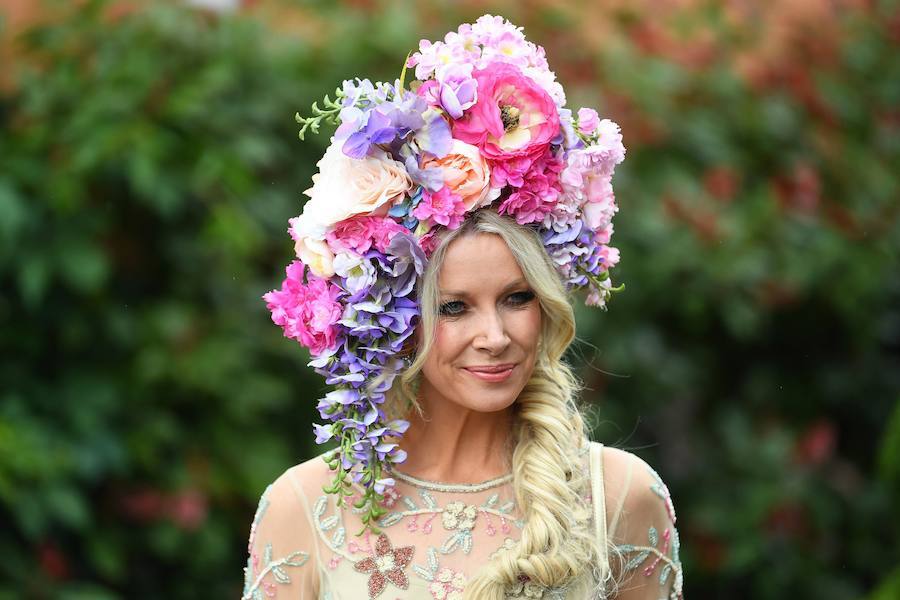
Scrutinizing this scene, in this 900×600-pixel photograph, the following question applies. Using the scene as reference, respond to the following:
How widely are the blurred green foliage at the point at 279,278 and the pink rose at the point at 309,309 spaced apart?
1.42 metres

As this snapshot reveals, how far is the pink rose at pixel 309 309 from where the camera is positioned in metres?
2.86

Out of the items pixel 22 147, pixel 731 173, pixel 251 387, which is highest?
pixel 731 173

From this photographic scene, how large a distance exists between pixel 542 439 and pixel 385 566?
41 centimetres

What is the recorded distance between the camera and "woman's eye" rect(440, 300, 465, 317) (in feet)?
9.45

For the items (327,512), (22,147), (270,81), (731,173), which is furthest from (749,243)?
(327,512)

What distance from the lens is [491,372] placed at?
2885 millimetres

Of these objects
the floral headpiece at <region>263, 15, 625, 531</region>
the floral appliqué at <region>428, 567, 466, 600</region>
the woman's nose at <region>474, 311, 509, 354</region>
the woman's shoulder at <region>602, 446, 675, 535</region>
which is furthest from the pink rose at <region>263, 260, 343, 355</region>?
the woman's shoulder at <region>602, 446, 675, 535</region>

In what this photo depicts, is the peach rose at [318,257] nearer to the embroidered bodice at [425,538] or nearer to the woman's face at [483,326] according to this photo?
the woman's face at [483,326]

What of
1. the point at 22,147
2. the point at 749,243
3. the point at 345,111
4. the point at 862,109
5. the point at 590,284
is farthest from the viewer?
the point at 862,109

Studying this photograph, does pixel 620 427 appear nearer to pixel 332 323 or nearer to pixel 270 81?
pixel 270 81

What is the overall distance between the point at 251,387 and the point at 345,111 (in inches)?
93.8

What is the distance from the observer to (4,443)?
4.36 meters

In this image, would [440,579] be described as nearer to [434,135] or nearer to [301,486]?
[301,486]

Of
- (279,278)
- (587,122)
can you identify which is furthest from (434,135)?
(279,278)
